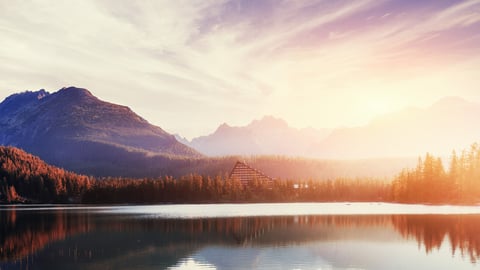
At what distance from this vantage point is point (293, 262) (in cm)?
5812

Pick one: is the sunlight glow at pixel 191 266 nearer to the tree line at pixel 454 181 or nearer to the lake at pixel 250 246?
the lake at pixel 250 246

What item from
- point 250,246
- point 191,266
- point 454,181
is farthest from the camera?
point 454,181

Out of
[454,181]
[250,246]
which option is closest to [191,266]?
[250,246]

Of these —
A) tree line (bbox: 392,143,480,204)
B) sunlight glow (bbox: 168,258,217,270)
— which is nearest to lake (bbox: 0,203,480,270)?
sunlight glow (bbox: 168,258,217,270)

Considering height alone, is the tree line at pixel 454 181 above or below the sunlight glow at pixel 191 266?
above

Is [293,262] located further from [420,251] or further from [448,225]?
[448,225]

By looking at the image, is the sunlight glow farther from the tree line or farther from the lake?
the tree line

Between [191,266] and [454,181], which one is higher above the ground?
[454,181]

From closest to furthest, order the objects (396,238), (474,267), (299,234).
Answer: (474,267) → (396,238) → (299,234)

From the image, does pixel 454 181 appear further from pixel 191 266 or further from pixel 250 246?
pixel 191 266

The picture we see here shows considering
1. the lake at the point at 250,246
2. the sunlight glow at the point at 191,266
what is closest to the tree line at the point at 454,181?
the lake at the point at 250,246

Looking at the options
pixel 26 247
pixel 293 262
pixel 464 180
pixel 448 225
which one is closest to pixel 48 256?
pixel 26 247

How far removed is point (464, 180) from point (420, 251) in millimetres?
131782

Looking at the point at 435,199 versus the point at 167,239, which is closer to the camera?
the point at 167,239
